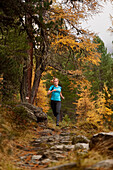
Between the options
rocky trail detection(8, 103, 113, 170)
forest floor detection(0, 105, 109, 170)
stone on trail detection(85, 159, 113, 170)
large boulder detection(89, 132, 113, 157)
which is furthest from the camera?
Result: forest floor detection(0, 105, 109, 170)

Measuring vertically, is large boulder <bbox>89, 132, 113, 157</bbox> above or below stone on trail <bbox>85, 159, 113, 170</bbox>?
below

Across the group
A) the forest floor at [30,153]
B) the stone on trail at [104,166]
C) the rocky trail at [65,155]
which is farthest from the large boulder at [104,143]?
the stone on trail at [104,166]

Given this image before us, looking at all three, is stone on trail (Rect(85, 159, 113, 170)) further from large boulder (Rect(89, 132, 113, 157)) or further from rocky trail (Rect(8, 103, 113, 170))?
large boulder (Rect(89, 132, 113, 157))

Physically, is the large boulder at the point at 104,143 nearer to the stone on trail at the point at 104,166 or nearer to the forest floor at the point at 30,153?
the forest floor at the point at 30,153

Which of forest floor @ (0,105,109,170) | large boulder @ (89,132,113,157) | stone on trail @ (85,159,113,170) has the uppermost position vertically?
stone on trail @ (85,159,113,170)

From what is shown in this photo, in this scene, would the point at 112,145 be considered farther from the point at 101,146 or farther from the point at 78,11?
the point at 78,11

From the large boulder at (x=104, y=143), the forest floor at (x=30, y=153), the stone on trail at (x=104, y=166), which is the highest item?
the stone on trail at (x=104, y=166)

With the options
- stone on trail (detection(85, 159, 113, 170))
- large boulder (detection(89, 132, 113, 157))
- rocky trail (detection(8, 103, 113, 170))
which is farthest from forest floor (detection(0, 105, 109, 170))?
stone on trail (detection(85, 159, 113, 170))

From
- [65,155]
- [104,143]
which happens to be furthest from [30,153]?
[104,143]

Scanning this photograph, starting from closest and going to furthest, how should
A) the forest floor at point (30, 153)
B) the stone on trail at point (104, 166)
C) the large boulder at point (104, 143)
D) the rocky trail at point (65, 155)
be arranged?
the stone on trail at point (104, 166)
the rocky trail at point (65, 155)
the large boulder at point (104, 143)
the forest floor at point (30, 153)

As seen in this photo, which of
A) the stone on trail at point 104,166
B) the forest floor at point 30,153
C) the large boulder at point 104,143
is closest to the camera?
the stone on trail at point 104,166

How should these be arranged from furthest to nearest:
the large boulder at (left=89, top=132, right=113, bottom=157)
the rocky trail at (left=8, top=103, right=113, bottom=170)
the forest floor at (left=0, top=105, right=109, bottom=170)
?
the forest floor at (left=0, top=105, right=109, bottom=170) < the large boulder at (left=89, top=132, right=113, bottom=157) < the rocky trail at (left=8, top=103, right=113, bottom=170)

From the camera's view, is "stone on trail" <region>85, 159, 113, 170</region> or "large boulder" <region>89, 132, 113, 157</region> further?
"large boulder" <region>89, 132, 113, 157</region>

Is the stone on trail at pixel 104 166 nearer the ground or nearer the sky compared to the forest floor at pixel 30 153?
nearer the sky
